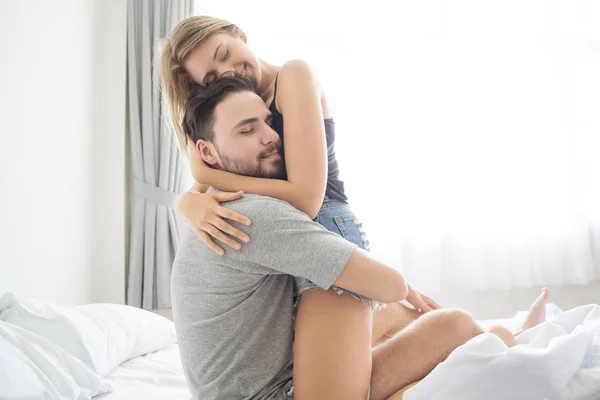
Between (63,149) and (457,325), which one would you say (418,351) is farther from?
(63,149)

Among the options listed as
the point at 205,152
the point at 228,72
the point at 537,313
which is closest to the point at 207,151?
the point at 205,152

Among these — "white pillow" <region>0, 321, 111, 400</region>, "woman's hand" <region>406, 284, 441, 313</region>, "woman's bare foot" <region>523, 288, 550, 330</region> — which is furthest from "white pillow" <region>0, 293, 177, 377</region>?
"woman's bare foot" <region>523, 288, 550, 330</region>

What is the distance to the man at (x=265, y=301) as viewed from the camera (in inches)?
46.1

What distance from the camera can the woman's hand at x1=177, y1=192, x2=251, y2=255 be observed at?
1207 millimetres

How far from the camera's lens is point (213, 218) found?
125cm

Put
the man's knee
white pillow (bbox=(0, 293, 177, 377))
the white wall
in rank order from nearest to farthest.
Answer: the man's knee, white pillow (bbox=(0, 293, 177, 377)), the white wall

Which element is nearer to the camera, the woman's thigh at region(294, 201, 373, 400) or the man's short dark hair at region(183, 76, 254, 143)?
the woman's thigh at region(294, 201, 373, 400)

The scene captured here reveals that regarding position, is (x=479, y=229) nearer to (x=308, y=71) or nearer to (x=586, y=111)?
(x=586, y=111)

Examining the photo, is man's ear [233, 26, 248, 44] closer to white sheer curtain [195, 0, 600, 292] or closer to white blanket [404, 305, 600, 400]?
white blanket [404, 305, 600, 400]

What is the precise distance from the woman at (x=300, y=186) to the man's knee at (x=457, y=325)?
0.15m

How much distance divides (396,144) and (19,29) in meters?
2.16

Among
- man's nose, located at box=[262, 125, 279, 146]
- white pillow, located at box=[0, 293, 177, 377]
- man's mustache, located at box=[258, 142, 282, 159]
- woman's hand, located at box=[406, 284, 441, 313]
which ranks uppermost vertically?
man's nose, located at box=[262, 125, 279, 146]

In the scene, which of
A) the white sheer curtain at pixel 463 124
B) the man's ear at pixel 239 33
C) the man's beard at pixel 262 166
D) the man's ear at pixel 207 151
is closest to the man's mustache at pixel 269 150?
the man's beard at pixel 262 166

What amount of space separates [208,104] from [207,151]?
0.12 metres
